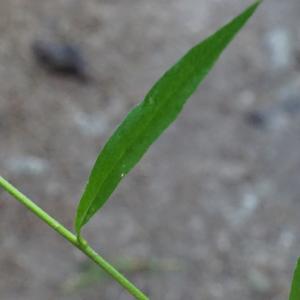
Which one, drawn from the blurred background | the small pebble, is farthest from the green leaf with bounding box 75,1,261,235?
the small pebble

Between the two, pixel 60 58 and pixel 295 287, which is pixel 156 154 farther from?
pixel 295 287

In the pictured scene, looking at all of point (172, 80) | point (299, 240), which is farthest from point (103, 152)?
point (299, 240)

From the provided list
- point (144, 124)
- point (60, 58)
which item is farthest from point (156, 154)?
point (144, 124)

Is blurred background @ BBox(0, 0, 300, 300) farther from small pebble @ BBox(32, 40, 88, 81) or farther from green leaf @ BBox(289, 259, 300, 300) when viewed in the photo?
green leaf @ BBox(289, 259, 300, 300)

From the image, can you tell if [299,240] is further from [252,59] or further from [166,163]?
[252,59]

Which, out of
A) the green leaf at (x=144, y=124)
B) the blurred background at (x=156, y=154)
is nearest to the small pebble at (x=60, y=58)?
the blurred background at (x=156, y=154)

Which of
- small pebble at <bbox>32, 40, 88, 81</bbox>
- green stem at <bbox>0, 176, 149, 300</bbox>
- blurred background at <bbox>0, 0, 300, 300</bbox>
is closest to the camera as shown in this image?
green stem at <bbox>0, 176, 149, 300</bbox>
